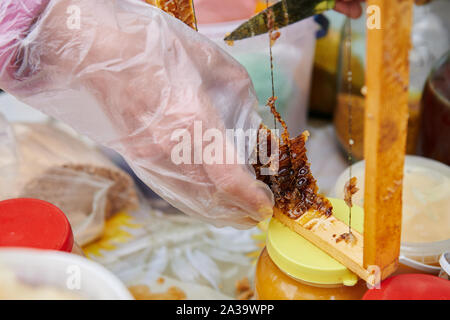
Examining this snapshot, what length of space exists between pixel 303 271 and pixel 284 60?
58 cm

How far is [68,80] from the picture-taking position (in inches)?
24.6

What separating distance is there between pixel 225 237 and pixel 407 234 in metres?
0.42

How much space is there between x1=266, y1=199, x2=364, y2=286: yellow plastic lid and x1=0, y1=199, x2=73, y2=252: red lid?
29cm

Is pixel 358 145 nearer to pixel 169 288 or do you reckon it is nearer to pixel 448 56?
pixel 448 56

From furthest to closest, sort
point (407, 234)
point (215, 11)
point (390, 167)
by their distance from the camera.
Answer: point (215, 11) → point (407, 234) → point (390, 167)

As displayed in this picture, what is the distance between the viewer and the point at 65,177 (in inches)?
38.4

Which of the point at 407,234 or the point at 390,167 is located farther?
the point at 407,234

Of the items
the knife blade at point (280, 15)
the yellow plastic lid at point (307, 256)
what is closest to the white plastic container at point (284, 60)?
the knife blade at point (280, 15)

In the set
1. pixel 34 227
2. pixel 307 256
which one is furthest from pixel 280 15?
pixel 34 227

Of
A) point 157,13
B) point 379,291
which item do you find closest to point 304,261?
point 379,291

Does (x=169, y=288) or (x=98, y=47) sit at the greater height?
(x=98, y=47)

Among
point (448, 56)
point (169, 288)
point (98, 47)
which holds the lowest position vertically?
point (169, 288)

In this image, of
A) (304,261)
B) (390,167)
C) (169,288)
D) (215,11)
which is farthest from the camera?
(215,11)

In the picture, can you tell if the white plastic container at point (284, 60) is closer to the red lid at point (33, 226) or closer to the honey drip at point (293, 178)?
the honey drip at point (293, 178)
